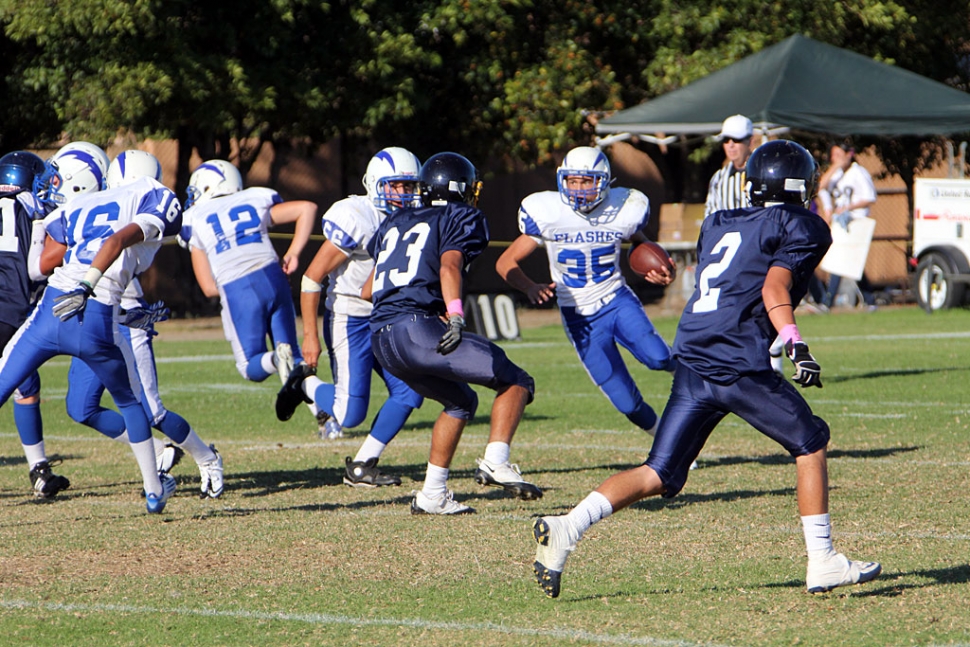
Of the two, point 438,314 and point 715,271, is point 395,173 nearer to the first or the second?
point 438,314

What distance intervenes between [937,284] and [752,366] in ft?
51.4

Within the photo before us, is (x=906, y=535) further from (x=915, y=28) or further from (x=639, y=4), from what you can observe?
(x=915, y=28)

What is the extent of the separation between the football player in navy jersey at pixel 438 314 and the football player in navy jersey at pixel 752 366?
4.84 feet

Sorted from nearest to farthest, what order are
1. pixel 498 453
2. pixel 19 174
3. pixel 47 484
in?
pixel 498 453 → pixel 47 484 → pixel 19 174

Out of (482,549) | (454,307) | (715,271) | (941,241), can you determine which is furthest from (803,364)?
(941,241)

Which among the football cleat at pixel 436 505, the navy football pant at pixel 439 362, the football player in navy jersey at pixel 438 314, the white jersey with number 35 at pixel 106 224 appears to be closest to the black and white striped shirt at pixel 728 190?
the football player in navy jersey at pixel 438 314

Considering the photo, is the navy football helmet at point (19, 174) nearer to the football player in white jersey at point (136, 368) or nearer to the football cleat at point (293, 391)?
the football player in white jersey at point (136, 368)

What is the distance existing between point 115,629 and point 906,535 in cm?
317

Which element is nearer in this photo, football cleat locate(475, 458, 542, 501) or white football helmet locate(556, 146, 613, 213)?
football cleat locate(475, 458, 542, 501)

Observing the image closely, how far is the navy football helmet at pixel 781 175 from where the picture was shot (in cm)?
519

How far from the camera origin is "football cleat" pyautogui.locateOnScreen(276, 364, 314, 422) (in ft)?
28.1

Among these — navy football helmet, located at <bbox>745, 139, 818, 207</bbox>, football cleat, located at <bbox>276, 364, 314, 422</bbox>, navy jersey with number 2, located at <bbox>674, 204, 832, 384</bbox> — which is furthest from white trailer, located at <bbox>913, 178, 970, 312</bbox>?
navy jersey with number 2, located at <bbox>674, 204, 832, 384</bbox>

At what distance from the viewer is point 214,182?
9.41 metres

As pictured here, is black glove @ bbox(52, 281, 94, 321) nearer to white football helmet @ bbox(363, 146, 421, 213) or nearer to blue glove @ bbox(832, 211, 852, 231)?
white football helmet @ bbox(363, 146, 421, 213)
